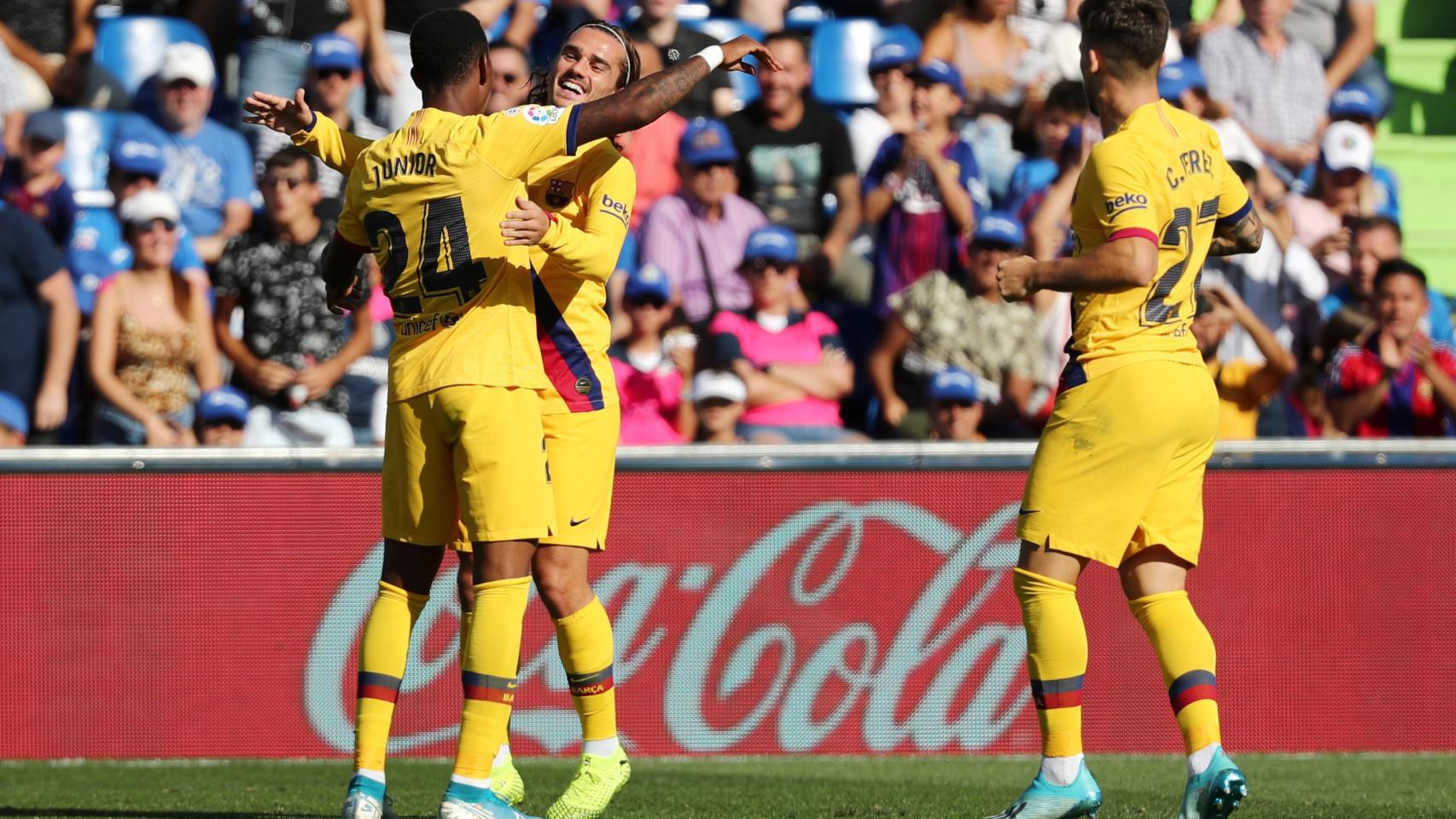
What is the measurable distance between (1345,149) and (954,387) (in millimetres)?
3451

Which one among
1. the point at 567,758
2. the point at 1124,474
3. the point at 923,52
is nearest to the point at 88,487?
the point at 567,758

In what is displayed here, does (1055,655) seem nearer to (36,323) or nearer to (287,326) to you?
(287,326)

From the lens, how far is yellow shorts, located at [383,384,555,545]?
190 inches

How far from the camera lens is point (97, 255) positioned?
9961mm

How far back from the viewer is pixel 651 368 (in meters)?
9.32

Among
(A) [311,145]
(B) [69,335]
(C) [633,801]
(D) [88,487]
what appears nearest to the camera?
(A) [311,145]

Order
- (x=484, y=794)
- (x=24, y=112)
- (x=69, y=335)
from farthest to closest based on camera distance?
(x=24, y=112), (x=69, y=335), (x=484, y=794)

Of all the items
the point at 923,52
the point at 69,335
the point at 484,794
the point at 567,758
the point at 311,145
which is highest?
the point at 923,52

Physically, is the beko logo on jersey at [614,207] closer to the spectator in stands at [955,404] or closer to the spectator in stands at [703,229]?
the spectator in stands at [955,404]

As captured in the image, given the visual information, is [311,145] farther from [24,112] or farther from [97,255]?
[24,112]

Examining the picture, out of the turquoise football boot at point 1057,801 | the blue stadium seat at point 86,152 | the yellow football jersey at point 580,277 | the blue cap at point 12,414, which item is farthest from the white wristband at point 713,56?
the blue stadium seat at point 86,152

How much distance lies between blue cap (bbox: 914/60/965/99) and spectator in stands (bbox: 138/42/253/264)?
12.8ft

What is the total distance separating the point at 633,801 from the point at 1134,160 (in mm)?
2820

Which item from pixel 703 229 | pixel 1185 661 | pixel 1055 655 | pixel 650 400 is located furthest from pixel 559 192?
pixel 703 229
